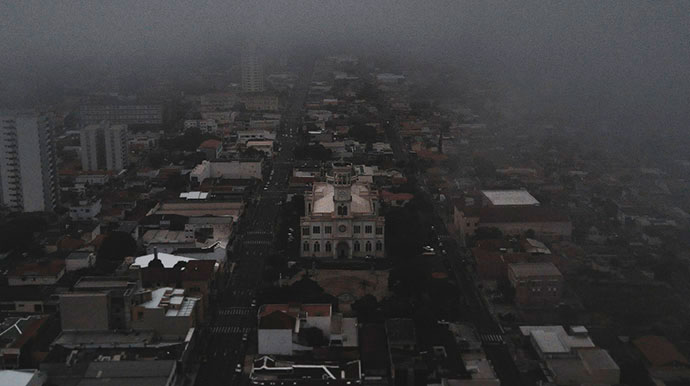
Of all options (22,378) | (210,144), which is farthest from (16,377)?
(210,144)

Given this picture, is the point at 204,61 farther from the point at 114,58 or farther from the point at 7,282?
the point at 7,282

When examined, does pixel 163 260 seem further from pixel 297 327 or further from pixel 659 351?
pixel 659 351

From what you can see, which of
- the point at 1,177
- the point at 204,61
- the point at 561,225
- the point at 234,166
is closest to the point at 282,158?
the point at 234,166

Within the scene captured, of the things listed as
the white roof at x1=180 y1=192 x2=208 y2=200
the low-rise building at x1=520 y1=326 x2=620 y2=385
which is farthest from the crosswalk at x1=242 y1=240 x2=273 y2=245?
the low-rise building at x1=520 y1=326 x2=620 y2=385

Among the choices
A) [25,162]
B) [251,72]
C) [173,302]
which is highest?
[251,72]

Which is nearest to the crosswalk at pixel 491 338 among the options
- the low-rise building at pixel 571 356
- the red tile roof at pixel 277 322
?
the low-rise building at pixel 571 356

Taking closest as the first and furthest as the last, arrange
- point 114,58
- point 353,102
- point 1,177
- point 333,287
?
point 333,287 → point 1,177 → point 353,102 → point 114,58

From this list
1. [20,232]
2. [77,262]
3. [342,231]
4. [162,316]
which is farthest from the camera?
[20,232]
